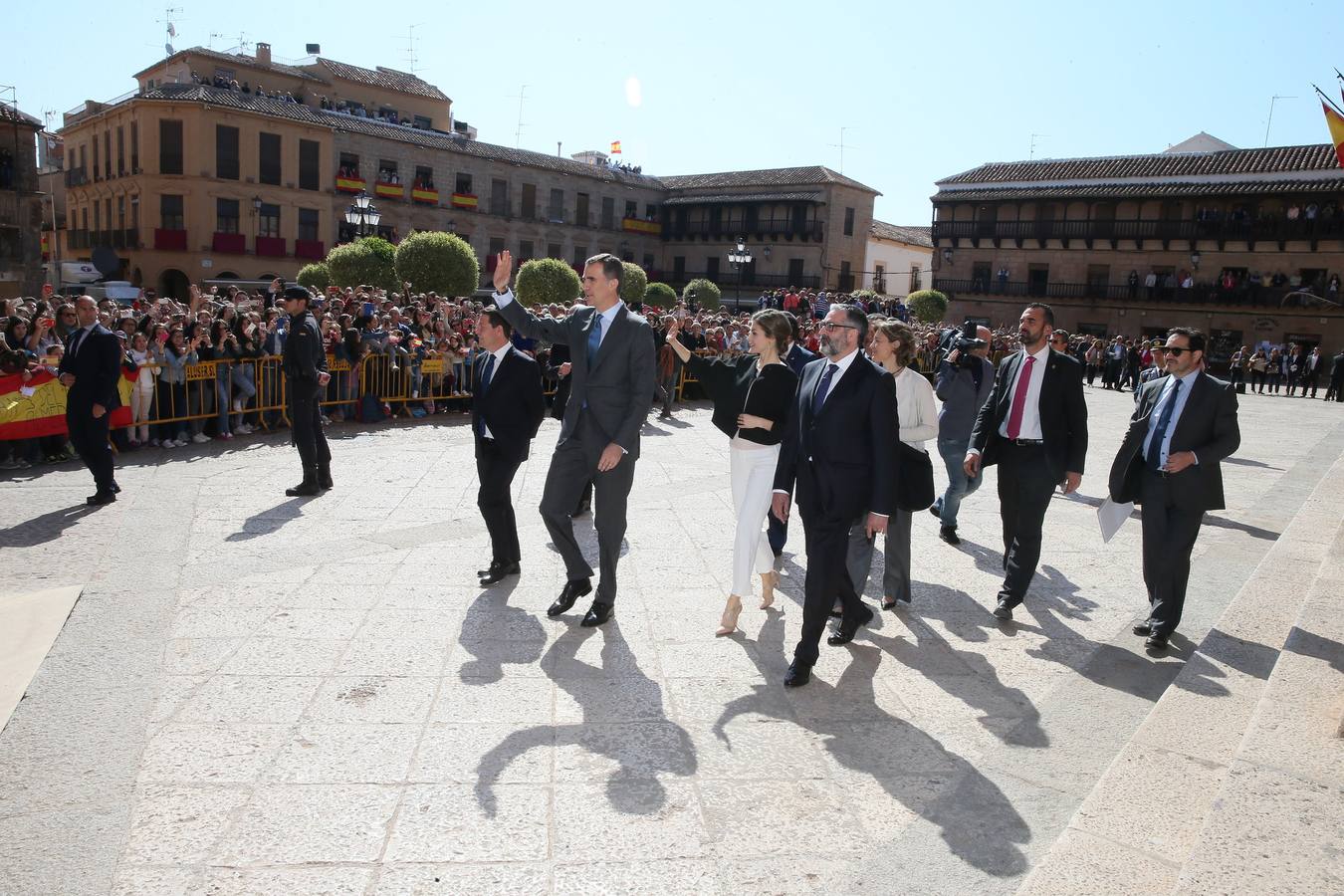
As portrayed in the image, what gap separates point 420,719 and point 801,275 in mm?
50523

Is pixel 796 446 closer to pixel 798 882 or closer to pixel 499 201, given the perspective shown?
pixel 798 882

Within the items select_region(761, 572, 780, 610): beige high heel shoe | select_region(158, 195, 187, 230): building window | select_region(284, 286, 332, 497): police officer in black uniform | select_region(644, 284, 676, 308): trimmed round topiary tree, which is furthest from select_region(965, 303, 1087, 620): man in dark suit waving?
select_region(158, 195, 187, 230): building window

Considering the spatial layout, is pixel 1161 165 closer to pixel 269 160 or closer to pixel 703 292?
pixel 703 292

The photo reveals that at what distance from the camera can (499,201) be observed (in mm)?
47938

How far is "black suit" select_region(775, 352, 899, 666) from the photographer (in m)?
4.20

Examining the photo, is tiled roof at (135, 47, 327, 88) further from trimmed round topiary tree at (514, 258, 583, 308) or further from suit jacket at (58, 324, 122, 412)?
suit jacket at (58, 324, 122, 412)

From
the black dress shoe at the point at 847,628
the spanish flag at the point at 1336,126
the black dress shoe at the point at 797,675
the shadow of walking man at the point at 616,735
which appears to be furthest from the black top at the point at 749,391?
the spanish flag at the point at 1336,126

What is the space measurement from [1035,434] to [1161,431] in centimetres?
64

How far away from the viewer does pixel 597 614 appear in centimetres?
508

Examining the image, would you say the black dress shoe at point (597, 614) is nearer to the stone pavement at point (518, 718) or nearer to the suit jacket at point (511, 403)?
the stone pavement at point (518, 718)

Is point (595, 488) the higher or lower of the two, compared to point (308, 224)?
lower

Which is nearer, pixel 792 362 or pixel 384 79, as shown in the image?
pixel 792 362

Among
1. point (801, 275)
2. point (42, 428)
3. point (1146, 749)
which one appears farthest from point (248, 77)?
point (1146, 749)

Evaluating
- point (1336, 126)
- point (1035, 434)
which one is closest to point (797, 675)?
point (1035, 434)
